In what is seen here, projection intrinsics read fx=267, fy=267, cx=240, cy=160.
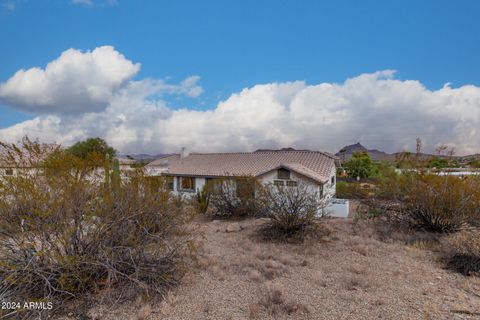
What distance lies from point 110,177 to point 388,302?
20.0 feet

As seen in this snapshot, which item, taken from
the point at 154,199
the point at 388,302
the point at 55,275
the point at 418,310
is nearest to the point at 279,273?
the point at 388,302

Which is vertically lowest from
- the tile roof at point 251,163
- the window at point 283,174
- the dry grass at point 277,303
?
the dry grass at point 277,303

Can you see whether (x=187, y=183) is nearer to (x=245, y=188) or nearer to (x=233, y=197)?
(x=233, y=197)

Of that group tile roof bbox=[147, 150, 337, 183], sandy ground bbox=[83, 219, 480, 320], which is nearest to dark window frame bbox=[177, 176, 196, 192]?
tile roof bbox=[147, 150, 337, 183]

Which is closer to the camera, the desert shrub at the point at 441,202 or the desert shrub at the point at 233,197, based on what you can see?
the desert shrub at the point at 441,202

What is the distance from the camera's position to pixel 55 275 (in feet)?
14.6

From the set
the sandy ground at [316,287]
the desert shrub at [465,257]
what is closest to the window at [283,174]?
the sandy ground at [316,287]

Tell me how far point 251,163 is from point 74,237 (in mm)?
17754

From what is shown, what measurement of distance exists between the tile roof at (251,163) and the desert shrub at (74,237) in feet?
43.0

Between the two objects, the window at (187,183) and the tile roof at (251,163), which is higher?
the tile roof at (251,163)

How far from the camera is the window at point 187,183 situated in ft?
71.6

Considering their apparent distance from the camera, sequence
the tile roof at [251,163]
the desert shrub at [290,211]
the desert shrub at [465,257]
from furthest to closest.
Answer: the tile roof at [251,163]
the desert shrub at [290,211]
the desert shrub at [465,257]

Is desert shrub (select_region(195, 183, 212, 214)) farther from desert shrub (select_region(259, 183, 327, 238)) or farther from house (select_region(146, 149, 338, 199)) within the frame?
desert shrub (select_region(259, 183, 327, 238))

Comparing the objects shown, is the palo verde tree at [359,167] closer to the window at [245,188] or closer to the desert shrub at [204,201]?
the window at [245,188]
